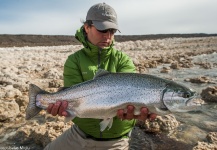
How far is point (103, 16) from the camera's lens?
441 centimetres

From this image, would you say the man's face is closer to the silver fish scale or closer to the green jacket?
the green jacket

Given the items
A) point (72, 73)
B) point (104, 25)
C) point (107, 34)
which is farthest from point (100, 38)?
point (72, 73)

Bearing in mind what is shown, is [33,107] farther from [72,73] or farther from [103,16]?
[103,16]

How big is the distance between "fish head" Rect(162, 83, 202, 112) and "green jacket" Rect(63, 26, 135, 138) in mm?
1002

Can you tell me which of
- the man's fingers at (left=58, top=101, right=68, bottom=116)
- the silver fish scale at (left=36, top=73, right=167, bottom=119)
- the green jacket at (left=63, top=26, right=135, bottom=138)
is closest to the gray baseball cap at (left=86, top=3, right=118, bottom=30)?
the green jacket at (left=63, top=26, right=135, bottom=138)

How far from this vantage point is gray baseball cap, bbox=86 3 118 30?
14.3 ft

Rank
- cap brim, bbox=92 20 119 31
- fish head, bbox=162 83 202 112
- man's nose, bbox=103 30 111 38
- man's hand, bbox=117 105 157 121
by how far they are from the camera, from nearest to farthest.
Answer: fish head, bbox=162 83 202 112, man's hand, bbox=117 105 157 121, cap brim, bbox=92 20 119 31, man's nose, bbox=103 30 111 38

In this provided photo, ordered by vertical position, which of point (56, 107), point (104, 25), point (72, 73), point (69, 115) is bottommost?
point (69, 115)

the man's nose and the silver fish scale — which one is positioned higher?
the man's nose

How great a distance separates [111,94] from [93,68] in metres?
0.83

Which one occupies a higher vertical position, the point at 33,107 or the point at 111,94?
the point at 111,94

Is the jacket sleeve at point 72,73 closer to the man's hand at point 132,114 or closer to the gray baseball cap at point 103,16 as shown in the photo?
→ the gray baseball cap at point 103,16

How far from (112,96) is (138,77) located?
377mm

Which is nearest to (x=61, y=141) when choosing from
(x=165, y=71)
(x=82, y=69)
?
(x=82, y=69)
